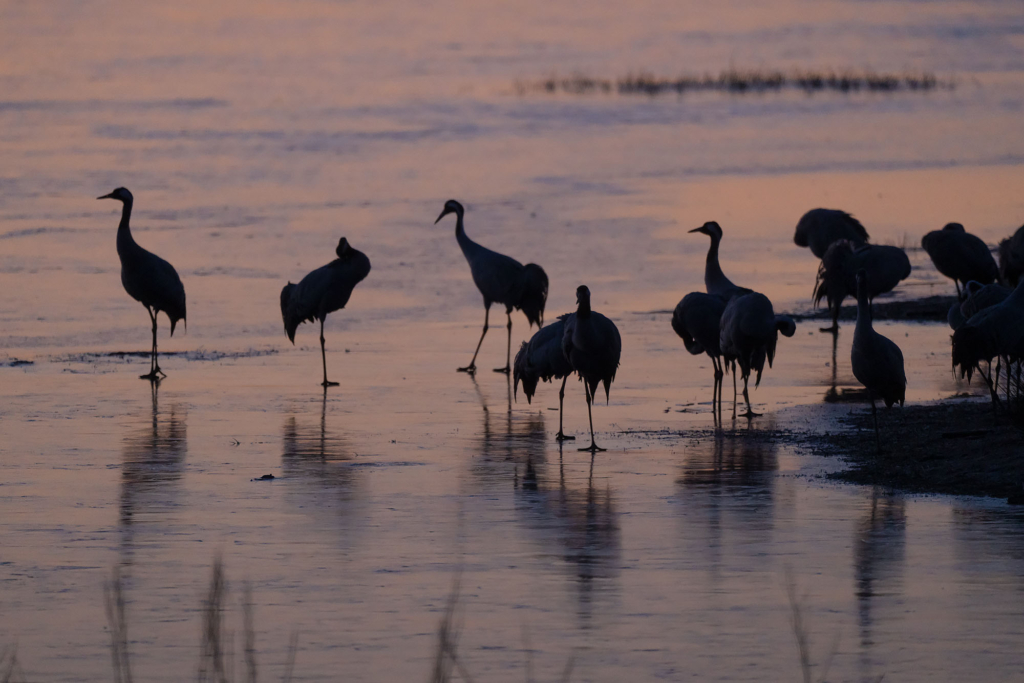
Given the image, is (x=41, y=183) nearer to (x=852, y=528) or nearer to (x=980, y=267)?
(x=980, y=267)

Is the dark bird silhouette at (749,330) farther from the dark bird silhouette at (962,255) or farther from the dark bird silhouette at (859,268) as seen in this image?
the dark bird silhouette at (962,255)

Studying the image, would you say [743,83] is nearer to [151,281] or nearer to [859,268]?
[859,268]

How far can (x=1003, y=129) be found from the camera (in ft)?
137

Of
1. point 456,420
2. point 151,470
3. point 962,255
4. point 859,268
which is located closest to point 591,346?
point 456,420

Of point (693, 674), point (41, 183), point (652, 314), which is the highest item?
point (41, 183)

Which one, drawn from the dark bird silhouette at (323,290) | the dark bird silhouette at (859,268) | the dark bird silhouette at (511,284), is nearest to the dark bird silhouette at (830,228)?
the dark bird silhouette at (859,268)

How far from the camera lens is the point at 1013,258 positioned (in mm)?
16547

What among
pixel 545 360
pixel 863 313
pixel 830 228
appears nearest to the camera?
pixel 863 313

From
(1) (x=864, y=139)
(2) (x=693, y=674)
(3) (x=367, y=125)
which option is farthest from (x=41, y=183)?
(2) (x=693, y=674)

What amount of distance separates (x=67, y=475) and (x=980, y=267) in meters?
10.4

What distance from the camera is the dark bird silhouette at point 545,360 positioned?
12.6 metres

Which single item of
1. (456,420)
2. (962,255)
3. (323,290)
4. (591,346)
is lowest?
(456,420)

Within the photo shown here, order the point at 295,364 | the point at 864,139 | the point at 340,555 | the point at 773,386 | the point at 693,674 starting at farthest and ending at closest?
the point at 864,139
the point at 295,364
the point at 773,386
the point at 340,555
the point at 693,674

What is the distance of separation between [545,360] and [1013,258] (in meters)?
6.04
